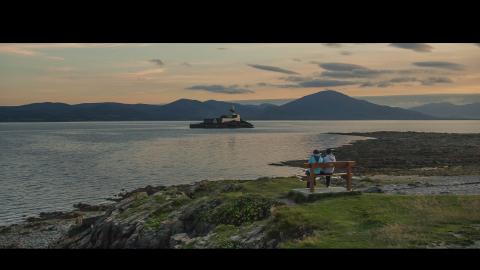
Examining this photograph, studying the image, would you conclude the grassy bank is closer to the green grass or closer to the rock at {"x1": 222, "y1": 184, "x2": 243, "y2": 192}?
the green grass

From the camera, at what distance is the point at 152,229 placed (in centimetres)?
2284

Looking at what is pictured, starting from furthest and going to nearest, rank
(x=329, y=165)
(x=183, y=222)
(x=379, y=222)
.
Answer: (x=183, y=222), (x=329, y=165), (x=379, y=222)

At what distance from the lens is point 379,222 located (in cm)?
1572

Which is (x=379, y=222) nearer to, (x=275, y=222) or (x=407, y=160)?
(x=275, y=222)

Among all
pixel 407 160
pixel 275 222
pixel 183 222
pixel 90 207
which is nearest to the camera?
pixel 275 222

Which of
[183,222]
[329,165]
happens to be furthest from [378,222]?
[183,222]

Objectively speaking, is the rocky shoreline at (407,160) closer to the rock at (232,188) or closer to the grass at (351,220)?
the rock at (232,188)

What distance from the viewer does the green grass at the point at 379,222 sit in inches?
535

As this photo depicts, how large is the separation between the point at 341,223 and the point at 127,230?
1345cm

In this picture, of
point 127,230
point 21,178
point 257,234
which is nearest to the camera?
point 257,234

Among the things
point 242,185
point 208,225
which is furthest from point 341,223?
point 242,185
